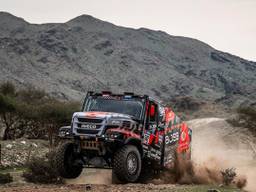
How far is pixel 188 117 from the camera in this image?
307 feet

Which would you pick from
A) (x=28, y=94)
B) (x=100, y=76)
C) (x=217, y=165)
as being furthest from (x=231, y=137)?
(x=100, y=76)

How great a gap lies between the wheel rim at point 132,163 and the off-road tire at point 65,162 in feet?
5.41

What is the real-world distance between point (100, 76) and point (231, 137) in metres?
99.7

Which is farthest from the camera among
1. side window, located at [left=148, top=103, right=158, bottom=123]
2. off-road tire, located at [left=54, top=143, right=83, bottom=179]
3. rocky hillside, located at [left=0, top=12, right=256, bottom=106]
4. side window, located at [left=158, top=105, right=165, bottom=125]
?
Answer: rocky hillside, located at [left=0, top=12, right=256, bottom=106]

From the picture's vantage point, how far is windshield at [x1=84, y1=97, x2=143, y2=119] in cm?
1606

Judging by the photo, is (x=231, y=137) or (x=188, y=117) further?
(x=188, y=117)

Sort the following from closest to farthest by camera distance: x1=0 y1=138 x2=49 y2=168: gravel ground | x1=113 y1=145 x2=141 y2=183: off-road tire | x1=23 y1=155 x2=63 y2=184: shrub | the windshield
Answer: x1=113 y1=145 x2=141 y2=183: off-road tire, the windshield, x1=23 y1=155 x2=63 y2=184: shrub, x1=0 y1=138 x2=49 y2=168: gravel ground

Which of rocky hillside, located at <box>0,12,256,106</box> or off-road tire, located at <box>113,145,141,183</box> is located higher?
rocky hillside, located at <box>0,12,256,106</box>

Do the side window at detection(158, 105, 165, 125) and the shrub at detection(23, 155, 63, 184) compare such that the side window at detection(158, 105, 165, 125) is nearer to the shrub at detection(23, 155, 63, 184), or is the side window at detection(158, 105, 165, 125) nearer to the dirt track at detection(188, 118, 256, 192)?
the dirt track at detection(188, 118, 256, 192)

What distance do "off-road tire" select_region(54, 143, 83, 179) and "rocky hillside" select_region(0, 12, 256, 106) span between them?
11170 cm

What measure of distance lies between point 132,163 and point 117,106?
6.44ft

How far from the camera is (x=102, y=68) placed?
524 feet

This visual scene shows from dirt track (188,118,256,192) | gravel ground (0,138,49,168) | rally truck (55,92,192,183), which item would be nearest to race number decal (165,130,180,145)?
rally truck (55,92,192,183)

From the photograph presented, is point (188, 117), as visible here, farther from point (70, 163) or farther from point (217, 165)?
point (70, 163)
